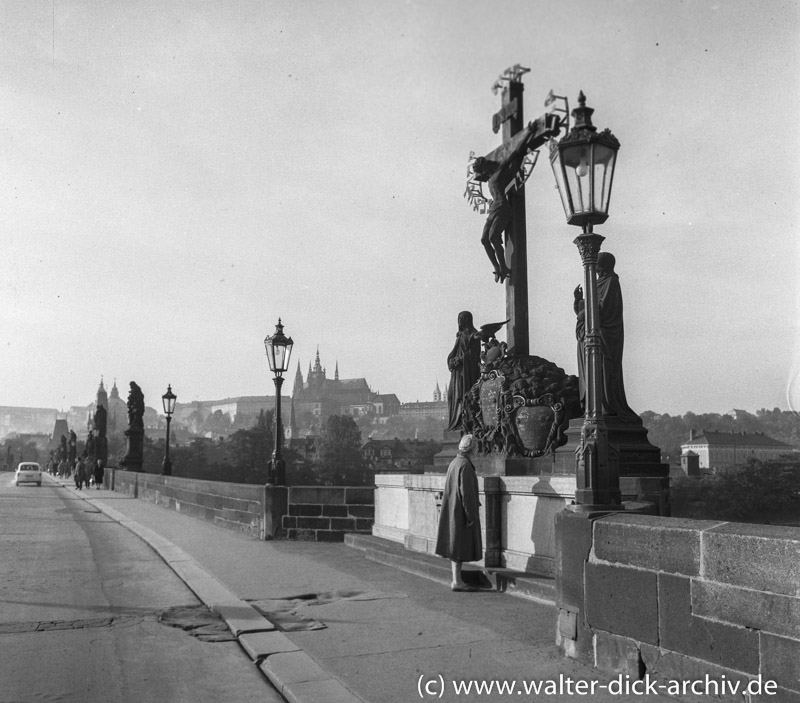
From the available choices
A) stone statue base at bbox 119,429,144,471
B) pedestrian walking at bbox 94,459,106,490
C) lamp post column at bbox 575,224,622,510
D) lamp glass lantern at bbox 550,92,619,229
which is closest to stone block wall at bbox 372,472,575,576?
lamp post column at bbox 575,224,622,510

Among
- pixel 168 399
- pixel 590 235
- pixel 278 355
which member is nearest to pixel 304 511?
pixel 278 355

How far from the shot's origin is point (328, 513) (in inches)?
525

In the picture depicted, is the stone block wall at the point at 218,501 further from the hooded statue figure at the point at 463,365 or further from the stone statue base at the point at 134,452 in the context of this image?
the stone statue base at the point at 134,452

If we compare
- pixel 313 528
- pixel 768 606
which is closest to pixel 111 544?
pixel 313 528

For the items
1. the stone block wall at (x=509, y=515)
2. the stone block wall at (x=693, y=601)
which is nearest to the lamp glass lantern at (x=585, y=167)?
the stone block wall at (x=693, y=601)

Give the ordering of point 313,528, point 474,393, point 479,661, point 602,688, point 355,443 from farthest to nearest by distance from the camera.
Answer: point 355,443, point 313,528, point 474,393, point 479,661, point 602,688

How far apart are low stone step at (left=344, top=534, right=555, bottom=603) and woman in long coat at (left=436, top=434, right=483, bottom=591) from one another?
249 mm

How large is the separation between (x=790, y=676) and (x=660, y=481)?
4.19 m

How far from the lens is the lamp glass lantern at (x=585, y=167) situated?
5410 mm

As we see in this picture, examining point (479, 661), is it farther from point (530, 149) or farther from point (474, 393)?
point (530, 149)

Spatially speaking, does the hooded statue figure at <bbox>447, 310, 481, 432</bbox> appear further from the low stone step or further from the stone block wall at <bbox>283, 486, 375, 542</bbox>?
the stone block wall at <bbox>283, 486, 375, 542</bbox>

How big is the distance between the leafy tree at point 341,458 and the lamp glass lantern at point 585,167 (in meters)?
67.4

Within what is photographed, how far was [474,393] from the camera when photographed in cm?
1048

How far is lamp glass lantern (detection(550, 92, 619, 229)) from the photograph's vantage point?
541cm
